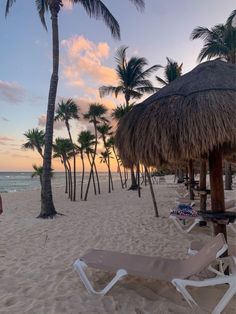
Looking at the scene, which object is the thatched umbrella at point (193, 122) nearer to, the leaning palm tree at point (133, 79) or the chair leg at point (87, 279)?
the chair leg at point (87, 279)

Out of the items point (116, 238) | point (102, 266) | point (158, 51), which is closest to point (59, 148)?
point (158, 51)

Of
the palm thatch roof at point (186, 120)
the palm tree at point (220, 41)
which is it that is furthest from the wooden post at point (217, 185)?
the palm tree at point (220, 41)

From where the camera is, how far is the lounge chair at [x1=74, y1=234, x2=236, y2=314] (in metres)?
2.61

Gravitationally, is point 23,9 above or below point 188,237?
above

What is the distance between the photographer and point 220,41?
17406 mm

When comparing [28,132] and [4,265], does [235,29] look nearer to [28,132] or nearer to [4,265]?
[28,132]

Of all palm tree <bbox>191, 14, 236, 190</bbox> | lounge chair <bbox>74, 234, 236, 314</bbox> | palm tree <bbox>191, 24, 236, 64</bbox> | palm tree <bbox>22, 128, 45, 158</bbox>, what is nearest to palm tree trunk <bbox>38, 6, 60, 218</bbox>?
lounge chair <bbox>74, 234, 236, 314</bbox>

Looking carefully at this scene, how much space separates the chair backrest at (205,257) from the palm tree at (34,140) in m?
20.1

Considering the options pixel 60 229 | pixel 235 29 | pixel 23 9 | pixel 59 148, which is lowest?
pixel 60 229

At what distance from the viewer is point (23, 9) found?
11.5 metres

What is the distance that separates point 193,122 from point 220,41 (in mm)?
17146

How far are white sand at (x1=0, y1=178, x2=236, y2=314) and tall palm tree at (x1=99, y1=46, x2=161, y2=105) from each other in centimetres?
1598

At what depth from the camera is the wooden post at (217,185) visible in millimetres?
3617

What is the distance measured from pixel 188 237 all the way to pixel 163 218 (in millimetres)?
2321
